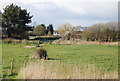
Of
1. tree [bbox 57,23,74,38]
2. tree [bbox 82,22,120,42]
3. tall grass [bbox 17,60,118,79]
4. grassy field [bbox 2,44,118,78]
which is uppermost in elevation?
tree [bbox 57,23,74,38]

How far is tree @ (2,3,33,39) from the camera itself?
3288cm

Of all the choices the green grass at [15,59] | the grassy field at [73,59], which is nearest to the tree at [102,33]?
the grassy field at [73,59]

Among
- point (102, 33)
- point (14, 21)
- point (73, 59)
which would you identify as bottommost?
point (73, 59)

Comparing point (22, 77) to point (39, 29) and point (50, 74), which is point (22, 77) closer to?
point (50, 74)

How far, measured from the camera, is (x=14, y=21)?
33.3 m

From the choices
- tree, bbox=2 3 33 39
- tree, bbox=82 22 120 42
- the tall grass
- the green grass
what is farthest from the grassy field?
tree, bbox=2 3 33 39

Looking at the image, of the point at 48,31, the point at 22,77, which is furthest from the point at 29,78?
the point at 48,31

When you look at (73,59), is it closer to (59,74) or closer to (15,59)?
(15,59)

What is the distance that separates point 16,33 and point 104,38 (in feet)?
56.3

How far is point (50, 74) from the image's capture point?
580 cm

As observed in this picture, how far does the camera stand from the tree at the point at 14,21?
32.9 meters

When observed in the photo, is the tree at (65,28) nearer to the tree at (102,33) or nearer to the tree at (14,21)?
the tree at (102,33)

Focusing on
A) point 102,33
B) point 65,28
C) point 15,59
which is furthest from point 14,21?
point 15,59

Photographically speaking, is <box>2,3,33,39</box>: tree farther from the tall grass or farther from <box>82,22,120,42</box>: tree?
the tall grass
